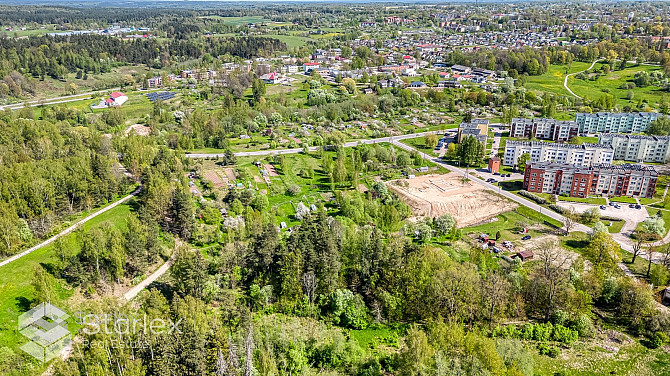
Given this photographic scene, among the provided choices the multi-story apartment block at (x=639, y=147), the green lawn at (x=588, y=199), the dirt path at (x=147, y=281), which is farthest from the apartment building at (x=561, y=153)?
the dirt path at (x=147, y=281)

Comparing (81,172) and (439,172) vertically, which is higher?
(81,172)

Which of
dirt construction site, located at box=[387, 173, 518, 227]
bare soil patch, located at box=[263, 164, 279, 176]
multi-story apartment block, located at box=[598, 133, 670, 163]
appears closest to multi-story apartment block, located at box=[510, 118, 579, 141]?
multi-story apartment block, located at box=[598, 133, 670, 163]

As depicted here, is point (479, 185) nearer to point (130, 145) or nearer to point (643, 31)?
point (130, 145)

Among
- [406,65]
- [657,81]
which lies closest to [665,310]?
[657,81]

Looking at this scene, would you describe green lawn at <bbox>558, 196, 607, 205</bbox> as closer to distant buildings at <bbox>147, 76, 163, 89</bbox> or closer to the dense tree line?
the dense tree line

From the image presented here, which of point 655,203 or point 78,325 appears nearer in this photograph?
point 78,325

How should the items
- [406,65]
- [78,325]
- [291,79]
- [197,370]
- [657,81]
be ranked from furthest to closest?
[406,65] → [291,79] → [657,81] → [78,325] → [197,370]
